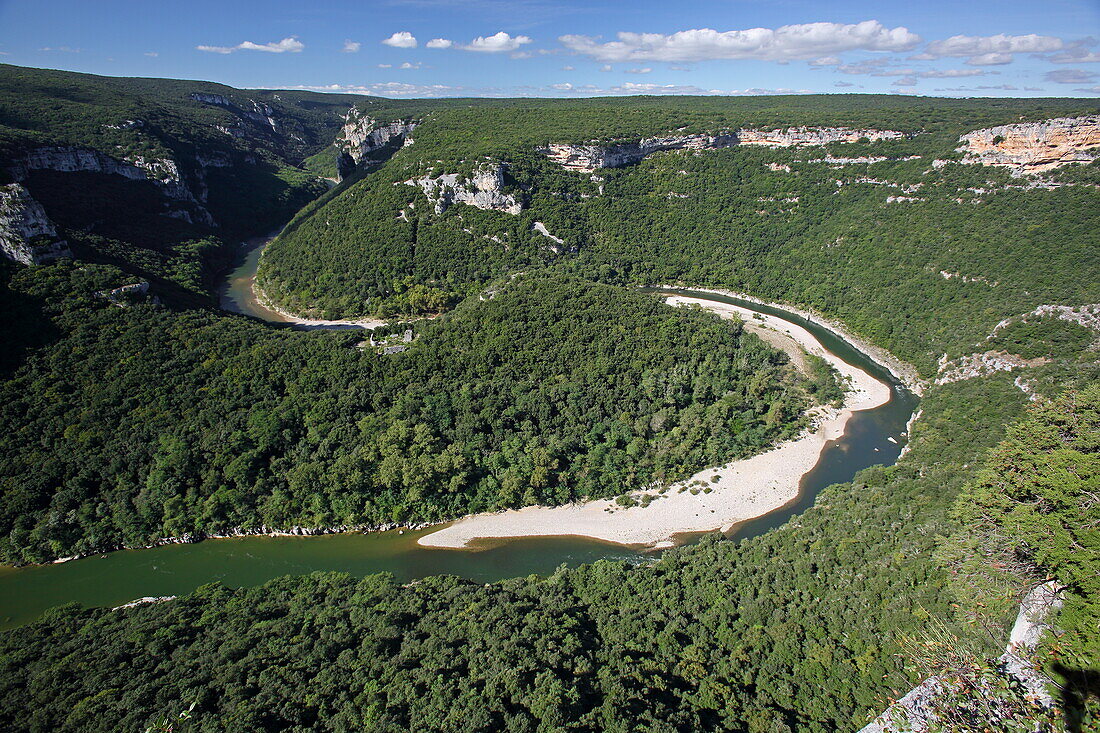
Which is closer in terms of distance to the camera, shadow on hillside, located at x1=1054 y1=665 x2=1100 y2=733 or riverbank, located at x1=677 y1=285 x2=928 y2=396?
shadow on hillside, located at x1=1054 y1=665 x2=1100 y2=733

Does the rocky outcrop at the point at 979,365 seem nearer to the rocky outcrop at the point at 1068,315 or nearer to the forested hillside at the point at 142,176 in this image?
the rocky outcrop at the point at 1068,315

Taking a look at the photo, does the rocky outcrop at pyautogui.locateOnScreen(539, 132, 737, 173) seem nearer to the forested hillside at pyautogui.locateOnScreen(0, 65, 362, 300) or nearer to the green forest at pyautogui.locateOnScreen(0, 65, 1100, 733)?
the green forest at pyautogui.locateOnScreen(0, 65, 1100, 733)

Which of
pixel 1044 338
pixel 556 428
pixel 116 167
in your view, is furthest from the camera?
pixel 116 167

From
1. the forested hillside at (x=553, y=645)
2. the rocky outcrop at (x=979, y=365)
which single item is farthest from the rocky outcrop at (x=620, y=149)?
the forested hillside at (x=553, y=645)

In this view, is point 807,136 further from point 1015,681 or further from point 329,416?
point 1015,681

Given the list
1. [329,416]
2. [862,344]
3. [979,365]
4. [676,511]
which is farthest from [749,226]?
[329,416]

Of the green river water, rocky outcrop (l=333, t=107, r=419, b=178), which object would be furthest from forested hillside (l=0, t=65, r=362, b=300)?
the green river water
